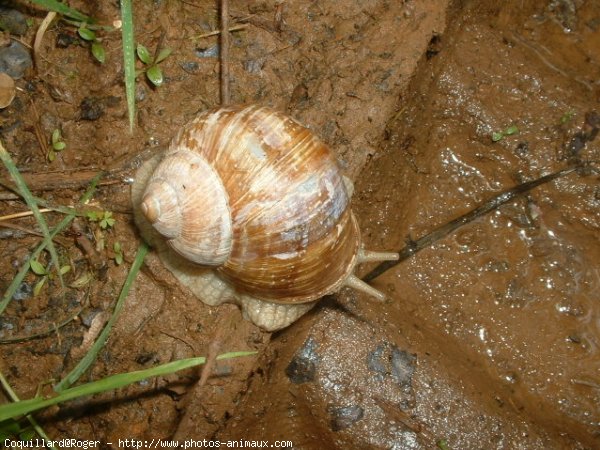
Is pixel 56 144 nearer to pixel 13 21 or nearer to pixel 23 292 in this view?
pixel 13 21

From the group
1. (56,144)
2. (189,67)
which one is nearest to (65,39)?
(56,144)

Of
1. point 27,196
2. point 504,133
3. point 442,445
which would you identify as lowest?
point 442,445

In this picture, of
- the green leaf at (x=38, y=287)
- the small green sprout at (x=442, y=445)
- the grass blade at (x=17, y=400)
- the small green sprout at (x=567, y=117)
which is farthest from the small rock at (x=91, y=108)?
the small green sprout at (x=567, y=117)

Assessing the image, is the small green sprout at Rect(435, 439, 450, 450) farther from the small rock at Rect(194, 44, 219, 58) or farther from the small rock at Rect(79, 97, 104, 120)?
the small rock at Rect(79, 97, 104, 120)

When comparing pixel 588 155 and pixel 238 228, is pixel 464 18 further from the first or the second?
pixel 238 228

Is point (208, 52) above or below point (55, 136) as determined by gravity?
above

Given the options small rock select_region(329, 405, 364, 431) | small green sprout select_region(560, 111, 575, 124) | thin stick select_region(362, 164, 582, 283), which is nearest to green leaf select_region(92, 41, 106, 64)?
thin stick select_region(362, 164, 582, 283)
